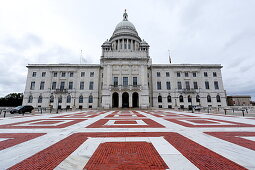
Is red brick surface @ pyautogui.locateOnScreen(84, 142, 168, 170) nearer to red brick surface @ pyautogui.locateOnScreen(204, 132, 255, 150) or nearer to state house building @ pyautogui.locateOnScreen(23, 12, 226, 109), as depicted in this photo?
red brick surface @ pyautogui.locateOnScreen(204, 132, 255, 150)

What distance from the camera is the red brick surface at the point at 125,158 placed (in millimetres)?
2324

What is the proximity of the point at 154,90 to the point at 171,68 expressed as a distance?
35.5 ft

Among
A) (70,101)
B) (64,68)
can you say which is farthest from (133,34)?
(70,101)

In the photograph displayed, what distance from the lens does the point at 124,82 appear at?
124ft

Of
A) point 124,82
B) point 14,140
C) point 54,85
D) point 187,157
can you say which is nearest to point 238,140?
point 187,157

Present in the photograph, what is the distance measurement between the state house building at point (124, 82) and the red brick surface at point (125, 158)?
33956 mm

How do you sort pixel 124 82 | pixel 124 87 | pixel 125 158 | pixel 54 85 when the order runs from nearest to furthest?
pixel 125 158, pixel 124 87, pixel 124 82, pixel 54 85

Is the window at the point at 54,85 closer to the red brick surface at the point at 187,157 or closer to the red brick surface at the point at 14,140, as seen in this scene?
the red brick surface at the point at 14,140

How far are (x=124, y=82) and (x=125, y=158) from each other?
3511cm

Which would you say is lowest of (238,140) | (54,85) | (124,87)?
(238,140)

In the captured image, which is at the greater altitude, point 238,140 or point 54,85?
point 54,85

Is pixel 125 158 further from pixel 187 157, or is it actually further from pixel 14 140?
pixel 14 140

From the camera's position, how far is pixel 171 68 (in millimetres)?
43562

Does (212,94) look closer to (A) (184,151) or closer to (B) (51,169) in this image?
(A) (184,151)
